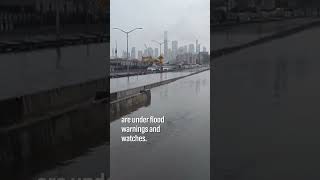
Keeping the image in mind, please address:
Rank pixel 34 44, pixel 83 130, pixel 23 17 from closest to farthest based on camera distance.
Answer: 1. pixel 83 130
2. pixel 23 17
3. pixel 34 44

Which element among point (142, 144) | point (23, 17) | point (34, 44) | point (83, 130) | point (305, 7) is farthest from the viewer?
point (34, 44)

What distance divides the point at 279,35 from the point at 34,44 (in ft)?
9.98

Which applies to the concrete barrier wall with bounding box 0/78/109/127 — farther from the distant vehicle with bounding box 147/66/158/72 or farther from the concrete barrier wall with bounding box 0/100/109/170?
the distant vehicle with bounding box 147/66/158/72

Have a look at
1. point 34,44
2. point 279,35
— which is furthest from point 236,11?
point 34,44

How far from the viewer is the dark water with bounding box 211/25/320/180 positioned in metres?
4.34

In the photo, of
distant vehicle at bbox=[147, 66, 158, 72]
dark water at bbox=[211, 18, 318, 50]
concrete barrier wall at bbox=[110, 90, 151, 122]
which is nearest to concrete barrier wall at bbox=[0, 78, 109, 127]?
concrete barrier wall at bbox=[110, 90, 151, 122]

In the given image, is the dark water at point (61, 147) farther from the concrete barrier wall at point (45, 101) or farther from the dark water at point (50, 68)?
the dark water at point (50, 68)

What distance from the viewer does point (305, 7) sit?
14.1ft

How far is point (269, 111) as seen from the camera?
4.61 meters

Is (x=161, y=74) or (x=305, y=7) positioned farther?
(x=161, y=74)

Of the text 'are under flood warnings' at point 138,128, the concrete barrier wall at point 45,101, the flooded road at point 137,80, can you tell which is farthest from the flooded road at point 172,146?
the concrete barrier wall at point 45,101

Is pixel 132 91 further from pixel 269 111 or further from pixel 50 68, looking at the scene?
pixel 269 111

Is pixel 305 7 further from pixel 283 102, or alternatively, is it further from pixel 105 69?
pixel 105 69

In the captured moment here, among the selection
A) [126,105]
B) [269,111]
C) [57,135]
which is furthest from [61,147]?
[269,111]
